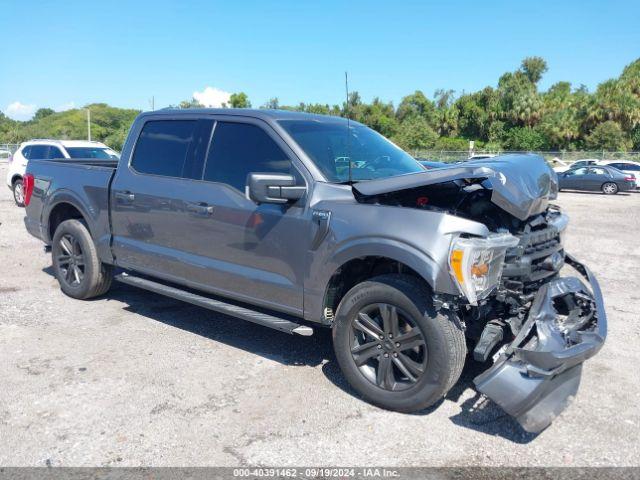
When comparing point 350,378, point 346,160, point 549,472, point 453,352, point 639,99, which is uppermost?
point 639,99

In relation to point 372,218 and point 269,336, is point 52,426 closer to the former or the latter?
point 269,336

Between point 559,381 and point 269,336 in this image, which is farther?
point 269,336

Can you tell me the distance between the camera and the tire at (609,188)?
23.8 meters

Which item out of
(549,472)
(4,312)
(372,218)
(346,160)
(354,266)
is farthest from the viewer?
(4,312)

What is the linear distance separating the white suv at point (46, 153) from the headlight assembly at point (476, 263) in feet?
38.1

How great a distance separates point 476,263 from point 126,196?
3413 millimetres

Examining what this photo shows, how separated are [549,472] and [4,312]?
5.24 meters

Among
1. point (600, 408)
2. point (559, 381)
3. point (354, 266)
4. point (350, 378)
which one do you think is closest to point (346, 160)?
point (354, 266)

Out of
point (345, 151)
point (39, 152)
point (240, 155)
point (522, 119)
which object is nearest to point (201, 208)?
point (240, 155)

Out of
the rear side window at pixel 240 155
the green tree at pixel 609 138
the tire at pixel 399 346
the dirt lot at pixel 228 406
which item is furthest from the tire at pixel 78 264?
the green tree at pixel 609 138

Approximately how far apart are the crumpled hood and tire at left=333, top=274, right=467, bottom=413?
2.04 ft

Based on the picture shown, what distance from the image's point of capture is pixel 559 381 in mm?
3381

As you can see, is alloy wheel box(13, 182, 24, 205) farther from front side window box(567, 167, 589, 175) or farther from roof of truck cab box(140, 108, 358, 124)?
front side window box(567, 167, 589, 175)

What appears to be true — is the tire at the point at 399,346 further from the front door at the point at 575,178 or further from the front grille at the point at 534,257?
the front door at the point at 575,178
